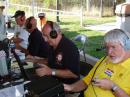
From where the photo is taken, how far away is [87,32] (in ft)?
42.9

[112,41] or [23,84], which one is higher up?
[112,41]

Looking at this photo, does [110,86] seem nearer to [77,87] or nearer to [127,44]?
[127,44]

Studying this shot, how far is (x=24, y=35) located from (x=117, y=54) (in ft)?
11.1

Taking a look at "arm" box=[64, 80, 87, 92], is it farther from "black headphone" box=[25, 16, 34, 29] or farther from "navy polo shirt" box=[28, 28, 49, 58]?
"black headphone" box=[25, 16, 34, 29]

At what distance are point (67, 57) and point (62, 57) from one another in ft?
0.28

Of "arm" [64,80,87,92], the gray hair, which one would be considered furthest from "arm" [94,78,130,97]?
"arm" [64,80,87,92]

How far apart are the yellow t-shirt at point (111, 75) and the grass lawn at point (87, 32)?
184 inches

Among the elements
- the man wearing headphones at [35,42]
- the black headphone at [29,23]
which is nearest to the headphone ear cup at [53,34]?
the man wearing headphones at [35,42]

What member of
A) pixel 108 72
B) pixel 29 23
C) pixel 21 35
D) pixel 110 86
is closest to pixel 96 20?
pixel 21 35

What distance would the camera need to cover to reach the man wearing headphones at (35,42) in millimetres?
5184

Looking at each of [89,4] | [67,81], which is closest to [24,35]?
[67,81]

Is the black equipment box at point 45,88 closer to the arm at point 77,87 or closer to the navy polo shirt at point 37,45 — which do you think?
the arm at point 77,87

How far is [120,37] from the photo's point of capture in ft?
9.02

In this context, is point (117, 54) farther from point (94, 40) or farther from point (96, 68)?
point (94, 40)
